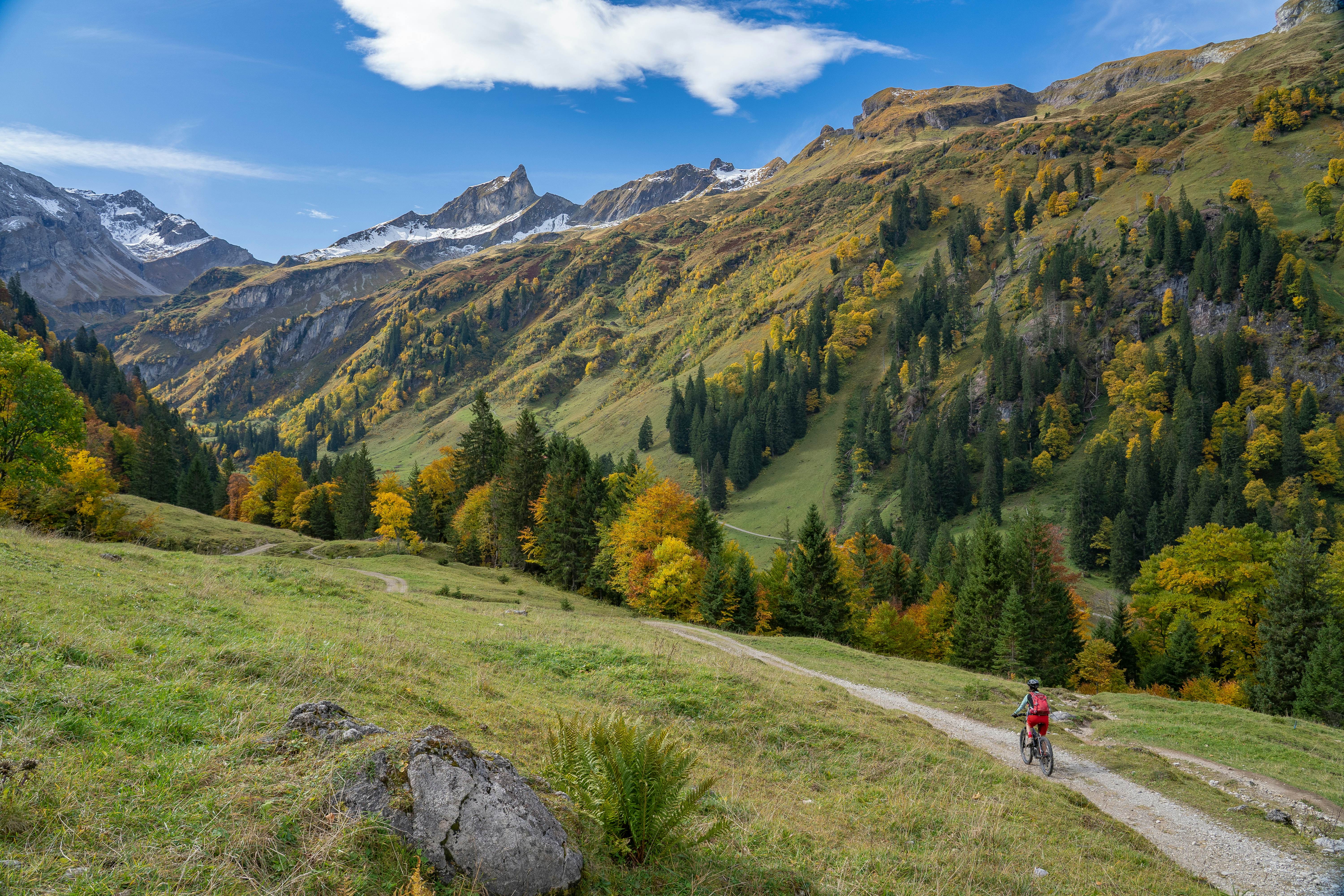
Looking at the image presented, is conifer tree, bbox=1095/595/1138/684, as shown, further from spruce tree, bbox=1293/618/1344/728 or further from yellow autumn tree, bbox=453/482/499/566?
yellow autumn tree, bbox=453/482/499/566

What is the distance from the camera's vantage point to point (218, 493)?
9525 cm

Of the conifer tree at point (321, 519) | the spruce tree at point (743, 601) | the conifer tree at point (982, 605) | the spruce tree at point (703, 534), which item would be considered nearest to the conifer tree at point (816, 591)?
the spruce tree at point (743, 601)

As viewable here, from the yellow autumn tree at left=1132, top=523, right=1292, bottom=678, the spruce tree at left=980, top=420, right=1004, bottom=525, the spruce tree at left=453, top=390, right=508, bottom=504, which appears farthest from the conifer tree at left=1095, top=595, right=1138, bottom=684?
the spruce tree at left=980, top=420, right=1004, bottom=525

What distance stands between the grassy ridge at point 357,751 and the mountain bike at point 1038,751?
202cm

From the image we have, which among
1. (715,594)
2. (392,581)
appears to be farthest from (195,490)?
(715,594)

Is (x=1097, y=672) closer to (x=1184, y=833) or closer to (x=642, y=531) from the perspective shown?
(x=642, y=531)

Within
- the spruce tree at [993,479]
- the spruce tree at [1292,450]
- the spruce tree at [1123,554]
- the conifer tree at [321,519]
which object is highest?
the spruce tree at [1292,450]

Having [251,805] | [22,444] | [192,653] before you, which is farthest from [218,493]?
[251,805]

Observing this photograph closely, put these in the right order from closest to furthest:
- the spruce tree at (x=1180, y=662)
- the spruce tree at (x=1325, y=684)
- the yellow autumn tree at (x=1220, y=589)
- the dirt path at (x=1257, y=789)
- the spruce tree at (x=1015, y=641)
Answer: the dirt path at (x=1257, y=789) < the spruce tree at (x=1325, y=684) < the spruce tree at (x=1015, y=641) < the spruce tree at (x=1180, y=662) < the yellow autumn tree at (x=1220, y=589)

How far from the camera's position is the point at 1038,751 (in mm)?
17875

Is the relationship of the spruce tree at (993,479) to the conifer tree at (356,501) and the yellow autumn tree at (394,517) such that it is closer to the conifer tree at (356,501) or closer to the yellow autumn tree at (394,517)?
the yellow autumn tree at (394,517)

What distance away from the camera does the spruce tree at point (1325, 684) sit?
38.1 metres

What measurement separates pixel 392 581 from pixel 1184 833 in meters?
38.2

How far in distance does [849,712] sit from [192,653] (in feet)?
55.5
